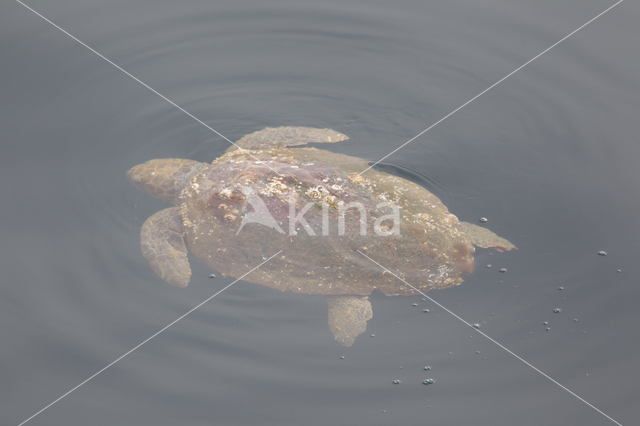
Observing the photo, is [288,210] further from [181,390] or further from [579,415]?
[579,415]

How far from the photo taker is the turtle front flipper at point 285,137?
192 inches

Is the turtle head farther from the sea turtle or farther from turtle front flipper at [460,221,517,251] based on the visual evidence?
turtle front flipper at [460,221,517,251]

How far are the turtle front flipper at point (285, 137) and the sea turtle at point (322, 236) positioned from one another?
2.30 ft

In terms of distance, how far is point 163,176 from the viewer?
4430mm

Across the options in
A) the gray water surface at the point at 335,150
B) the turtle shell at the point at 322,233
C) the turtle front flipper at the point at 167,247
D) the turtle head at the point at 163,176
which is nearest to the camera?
the gray water surface at the point at 335,150

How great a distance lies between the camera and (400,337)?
3.74 m

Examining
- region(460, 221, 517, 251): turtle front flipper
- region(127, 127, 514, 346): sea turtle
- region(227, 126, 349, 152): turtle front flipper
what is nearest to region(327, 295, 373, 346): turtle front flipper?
region(127, 127, 514, 346): sea turtle

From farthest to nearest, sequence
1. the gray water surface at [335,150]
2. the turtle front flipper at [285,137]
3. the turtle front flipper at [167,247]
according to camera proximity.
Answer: the turtle front flipper at [285,137], the turtle front flipper at [167,247], the gray water surface at [335,150]

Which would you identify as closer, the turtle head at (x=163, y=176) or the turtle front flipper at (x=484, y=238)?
the turtle front flipper at (x=484, y=238)

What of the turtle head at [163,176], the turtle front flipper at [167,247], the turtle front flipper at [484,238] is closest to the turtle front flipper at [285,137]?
the turtle head at [163,176]

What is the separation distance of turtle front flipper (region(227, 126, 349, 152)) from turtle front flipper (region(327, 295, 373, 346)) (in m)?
1.96

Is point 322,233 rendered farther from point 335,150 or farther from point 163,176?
point 163,176

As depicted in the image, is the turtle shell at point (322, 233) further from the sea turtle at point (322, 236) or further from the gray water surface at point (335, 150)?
the gray water surface at point (335, 150)

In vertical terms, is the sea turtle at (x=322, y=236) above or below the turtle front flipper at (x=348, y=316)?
above
